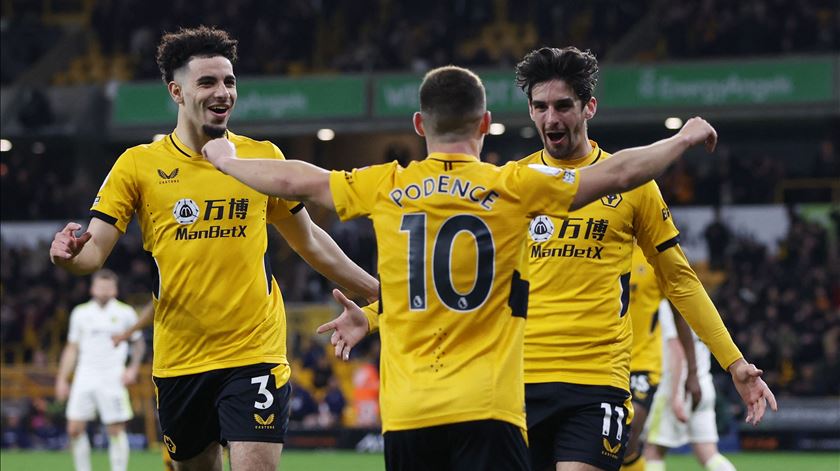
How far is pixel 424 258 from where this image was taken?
5.00 metres

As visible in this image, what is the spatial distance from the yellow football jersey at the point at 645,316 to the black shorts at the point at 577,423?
3.12m

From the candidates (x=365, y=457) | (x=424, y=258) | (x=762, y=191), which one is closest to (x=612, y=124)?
(x=762, y=191)

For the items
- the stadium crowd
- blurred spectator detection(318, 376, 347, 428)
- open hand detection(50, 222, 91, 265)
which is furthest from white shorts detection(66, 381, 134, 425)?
the stadium crowd

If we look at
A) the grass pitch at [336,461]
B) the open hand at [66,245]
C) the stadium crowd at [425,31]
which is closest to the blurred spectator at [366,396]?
the grass pitch at [336,461]

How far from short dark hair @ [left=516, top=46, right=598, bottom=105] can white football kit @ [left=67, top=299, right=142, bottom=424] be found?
33.1 feet

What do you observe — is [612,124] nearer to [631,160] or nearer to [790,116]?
[790,116]

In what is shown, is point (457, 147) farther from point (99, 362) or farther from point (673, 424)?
point (99, 362)

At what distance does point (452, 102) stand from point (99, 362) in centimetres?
1202

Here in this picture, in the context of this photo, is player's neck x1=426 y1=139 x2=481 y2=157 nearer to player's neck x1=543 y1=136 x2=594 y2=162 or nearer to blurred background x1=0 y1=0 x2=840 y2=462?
player's neck x1=543 y1=136 x2=594 y2=162

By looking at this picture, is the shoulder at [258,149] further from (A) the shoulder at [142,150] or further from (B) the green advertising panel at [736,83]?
(B) the green advertising panel at [736,83]

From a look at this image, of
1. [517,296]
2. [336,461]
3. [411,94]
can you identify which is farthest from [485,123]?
[411,94]

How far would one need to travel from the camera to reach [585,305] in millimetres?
6523

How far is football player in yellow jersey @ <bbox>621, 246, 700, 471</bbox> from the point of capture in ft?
29.7

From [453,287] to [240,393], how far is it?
1966 millimetres
